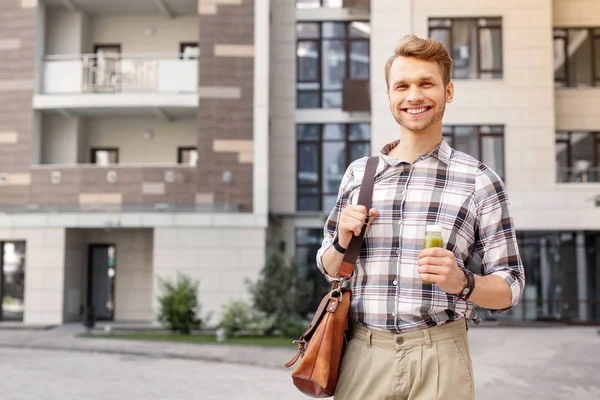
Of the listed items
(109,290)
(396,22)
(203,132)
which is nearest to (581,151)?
(396,22)

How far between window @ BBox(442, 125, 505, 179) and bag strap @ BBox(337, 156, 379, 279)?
21114 mm

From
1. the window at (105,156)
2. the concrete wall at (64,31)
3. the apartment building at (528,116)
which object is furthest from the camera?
the window at (105,156)

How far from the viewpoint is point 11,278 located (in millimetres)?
22734

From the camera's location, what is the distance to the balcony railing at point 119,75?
22.7 meters

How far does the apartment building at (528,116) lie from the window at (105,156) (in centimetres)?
521

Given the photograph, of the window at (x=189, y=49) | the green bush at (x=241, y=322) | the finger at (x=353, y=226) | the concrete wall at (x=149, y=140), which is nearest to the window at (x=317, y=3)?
the window at (x=189, y=49)

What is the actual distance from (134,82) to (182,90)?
1.56 m

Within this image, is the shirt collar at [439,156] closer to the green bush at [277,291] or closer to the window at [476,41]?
the green bush at [277,291]

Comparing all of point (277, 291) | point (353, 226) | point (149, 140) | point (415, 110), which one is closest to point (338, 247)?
point (353, 226)

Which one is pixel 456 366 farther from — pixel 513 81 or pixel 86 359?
pixel 513 81

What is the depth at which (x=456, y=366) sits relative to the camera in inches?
98.6

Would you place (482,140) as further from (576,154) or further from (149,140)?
(149,140)

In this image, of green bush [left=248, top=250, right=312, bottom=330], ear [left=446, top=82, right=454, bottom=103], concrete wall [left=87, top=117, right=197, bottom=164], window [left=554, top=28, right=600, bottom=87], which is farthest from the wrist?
window [left=554, top=28, right=600, bottom=87]

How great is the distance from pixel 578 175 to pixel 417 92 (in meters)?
22.7
